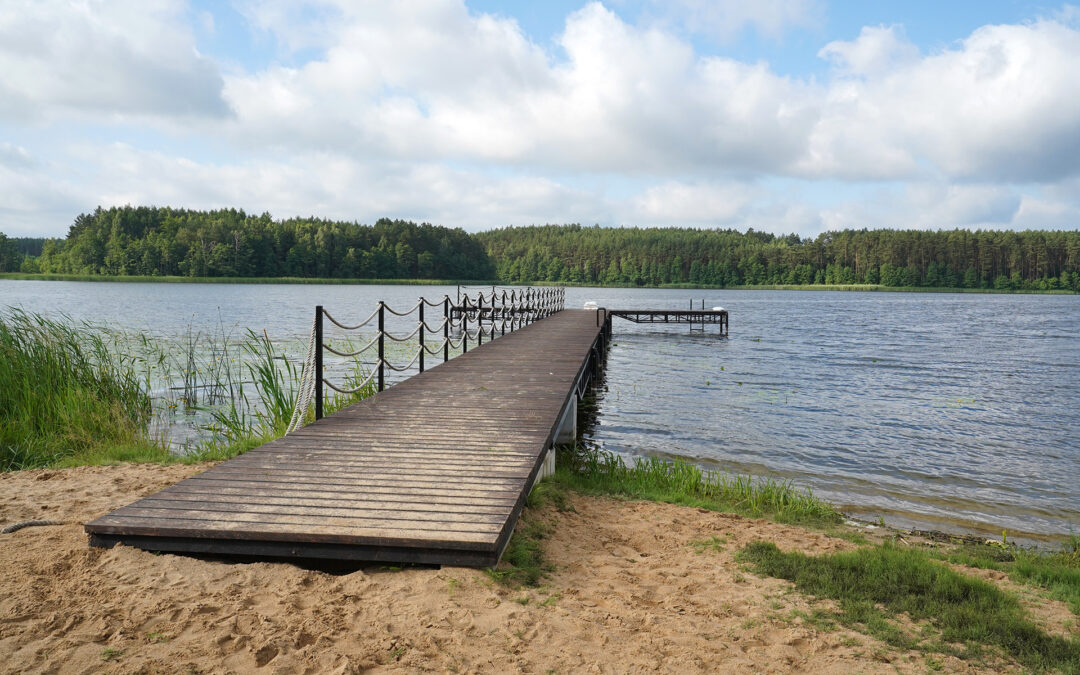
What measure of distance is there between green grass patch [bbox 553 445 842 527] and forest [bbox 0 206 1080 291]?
105 metres

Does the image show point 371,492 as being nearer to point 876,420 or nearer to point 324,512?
point 324,512

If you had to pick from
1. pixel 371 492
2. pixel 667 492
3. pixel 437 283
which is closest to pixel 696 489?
pixel 667 492

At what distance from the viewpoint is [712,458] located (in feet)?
35.0

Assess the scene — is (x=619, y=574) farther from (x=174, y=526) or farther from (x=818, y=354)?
(x=818, y=354)

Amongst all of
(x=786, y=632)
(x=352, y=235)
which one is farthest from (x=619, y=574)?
(x=352, y=235)

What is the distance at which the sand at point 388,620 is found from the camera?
129 inches

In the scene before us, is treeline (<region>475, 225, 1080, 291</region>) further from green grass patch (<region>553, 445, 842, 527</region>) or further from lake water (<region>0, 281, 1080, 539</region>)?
green grass patch (<region>553, 445, 842, 527</region>)

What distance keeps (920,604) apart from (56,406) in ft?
32.7

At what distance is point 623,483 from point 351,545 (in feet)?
14.7

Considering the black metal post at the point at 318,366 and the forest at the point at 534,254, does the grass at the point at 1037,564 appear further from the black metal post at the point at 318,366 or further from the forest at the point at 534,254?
the forest at the point at 534,254

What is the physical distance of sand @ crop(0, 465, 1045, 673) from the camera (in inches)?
129

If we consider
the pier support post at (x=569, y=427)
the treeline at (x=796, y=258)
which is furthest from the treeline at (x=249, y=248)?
the pier support post at (x=569, y=427)

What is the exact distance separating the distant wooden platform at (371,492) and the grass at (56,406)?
3.37m

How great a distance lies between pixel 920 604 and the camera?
14.2ft
